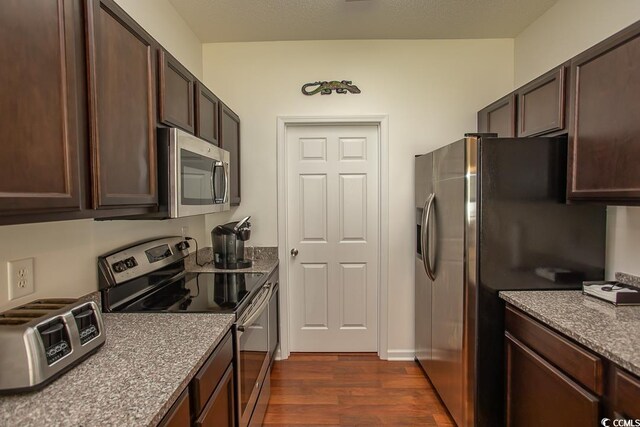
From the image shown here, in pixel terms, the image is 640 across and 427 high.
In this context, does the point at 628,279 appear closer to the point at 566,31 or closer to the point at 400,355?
the point at 566,31

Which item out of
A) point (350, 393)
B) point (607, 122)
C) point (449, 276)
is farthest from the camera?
point (350, 393)

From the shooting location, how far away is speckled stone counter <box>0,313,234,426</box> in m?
0.81

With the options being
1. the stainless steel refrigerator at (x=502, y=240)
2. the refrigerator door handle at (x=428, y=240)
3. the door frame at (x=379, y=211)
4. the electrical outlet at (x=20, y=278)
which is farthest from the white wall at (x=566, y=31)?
the electrical outlet at (x=20, y=278)

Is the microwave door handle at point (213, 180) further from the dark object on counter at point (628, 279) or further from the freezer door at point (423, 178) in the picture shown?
the dark object on counter at point (628, 279)

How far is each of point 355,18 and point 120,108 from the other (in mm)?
1927

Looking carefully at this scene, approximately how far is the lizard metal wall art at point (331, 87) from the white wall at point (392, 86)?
0.04 meters

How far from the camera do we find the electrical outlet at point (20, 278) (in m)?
1.18

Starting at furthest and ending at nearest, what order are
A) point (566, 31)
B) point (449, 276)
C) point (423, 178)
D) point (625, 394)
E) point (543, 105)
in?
point (423, 178)
point (566, 31)
point (449, 276)
point (543, 105)
point (625, 394)

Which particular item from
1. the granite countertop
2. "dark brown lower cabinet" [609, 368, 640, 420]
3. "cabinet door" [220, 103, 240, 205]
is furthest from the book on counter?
"cabinet door" [220, 103, 240, 205]

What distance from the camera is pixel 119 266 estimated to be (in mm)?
1685

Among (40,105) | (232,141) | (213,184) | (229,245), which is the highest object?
(232,141)

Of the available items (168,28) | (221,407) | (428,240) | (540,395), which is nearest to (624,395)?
(540,395)

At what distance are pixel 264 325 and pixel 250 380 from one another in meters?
0.46

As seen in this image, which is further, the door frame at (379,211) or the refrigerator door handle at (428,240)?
the door frame at (379,211)
